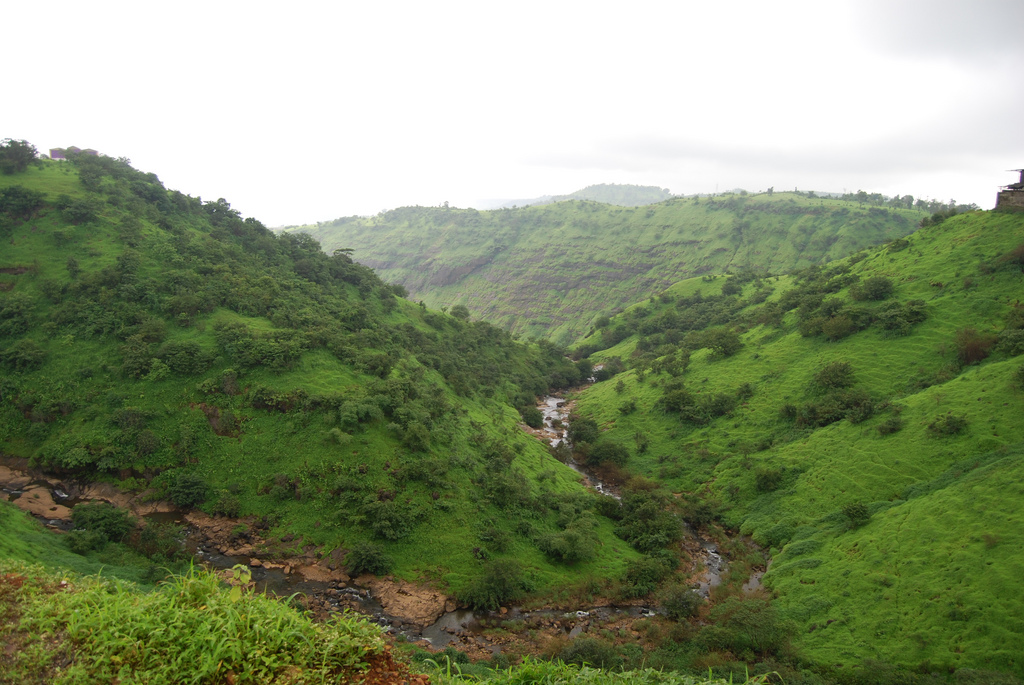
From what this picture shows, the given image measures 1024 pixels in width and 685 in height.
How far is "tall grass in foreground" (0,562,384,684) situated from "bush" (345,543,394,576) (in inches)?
955

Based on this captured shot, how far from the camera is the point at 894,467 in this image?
35.6m

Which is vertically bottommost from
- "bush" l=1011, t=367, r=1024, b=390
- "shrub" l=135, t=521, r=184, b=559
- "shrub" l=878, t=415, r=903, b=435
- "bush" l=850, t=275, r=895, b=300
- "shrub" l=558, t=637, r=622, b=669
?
"shrub" l=558, t=637, r=622, b=669

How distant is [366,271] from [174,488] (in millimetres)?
45888

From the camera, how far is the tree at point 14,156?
159 ft

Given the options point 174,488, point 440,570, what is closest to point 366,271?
point 174,488

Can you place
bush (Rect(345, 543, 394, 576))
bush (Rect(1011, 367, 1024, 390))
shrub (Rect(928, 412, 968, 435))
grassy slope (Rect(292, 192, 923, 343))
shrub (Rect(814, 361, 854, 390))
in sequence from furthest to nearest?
1. grassy slope (Rect(292, 192, 923, 343))
2. shrub (Rect(814, 361, 854, 390))
3. shrub (Rect(928, 412, 968, 435))
4. bush (Rect(1011, 367, 1024, 390))
5. bush (Rect(345, 543, 394, 576))

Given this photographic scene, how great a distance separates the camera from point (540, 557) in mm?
Result: 33344

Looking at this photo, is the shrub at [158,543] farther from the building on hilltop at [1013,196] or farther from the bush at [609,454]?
the building on hilltop at [1013,196]

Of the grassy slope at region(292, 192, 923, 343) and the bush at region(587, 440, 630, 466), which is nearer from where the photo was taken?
the bush at region(587, 440, 630, 466)

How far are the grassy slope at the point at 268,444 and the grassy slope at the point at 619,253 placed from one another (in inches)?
3705

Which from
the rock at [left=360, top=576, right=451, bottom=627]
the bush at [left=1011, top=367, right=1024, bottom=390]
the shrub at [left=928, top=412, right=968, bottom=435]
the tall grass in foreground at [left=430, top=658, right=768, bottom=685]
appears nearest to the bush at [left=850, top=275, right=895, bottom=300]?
the bush at [left=1011, top=367, right=1024, bottom=390]

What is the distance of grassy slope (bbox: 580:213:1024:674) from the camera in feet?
81.5

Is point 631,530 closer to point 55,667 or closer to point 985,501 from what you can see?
point 985,501

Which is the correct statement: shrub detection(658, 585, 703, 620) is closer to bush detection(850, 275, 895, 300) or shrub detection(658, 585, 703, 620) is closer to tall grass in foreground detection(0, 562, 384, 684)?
tall grass in foreground detection(0, 562, 384, 684)
